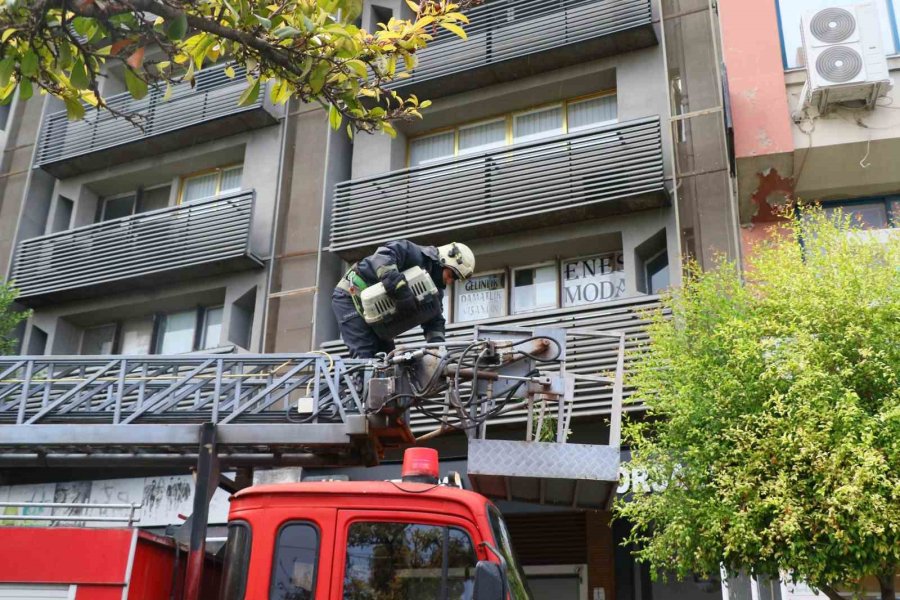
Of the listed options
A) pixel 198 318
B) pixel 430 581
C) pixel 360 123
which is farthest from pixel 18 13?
pixel 198 318

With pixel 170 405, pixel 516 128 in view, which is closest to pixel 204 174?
pixel 516 128

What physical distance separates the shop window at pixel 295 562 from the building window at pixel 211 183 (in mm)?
14234

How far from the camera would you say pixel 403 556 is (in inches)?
201

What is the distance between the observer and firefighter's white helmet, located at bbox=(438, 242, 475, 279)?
7352 millimetres

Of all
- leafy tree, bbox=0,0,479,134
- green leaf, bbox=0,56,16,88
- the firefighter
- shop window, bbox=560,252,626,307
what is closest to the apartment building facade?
shop window, bbox=560,252,626,307

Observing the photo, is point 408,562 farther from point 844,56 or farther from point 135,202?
point 135,202

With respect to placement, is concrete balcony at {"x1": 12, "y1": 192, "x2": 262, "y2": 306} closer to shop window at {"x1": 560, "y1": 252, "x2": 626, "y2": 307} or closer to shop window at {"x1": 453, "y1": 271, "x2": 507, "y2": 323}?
shop window at {"x1": 453, "y1": 271, "x2": 507, "y2": 323}

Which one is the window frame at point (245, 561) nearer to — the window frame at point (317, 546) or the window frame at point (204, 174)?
the window frame at point (317, 546)

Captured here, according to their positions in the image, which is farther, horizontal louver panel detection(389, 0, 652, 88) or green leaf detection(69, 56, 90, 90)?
horizontal louver panel detection(389, 0, 652, 88)

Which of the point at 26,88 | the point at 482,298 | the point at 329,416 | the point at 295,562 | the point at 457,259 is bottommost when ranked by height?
the point at 295,562

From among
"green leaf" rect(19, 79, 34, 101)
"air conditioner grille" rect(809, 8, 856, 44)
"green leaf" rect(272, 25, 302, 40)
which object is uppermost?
"air conditioner grille" rect(809, 8, 856, 44)

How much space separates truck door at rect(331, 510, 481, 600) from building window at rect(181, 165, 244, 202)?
14383mm

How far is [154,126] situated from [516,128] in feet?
24.5

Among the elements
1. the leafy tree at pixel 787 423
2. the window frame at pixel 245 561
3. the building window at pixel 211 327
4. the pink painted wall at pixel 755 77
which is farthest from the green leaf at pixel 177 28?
the building window at pixel 211 327
